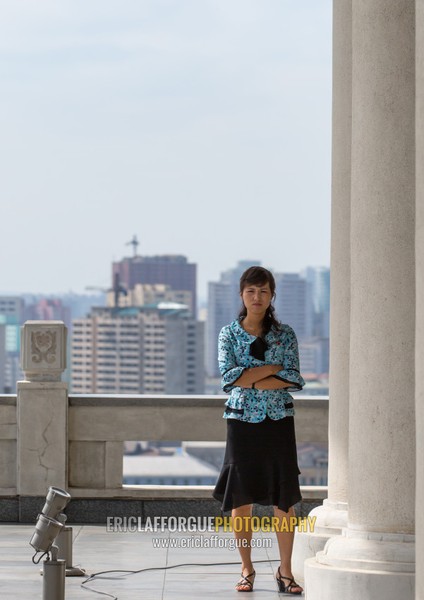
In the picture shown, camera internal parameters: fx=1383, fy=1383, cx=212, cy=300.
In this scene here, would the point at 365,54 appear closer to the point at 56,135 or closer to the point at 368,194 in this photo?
the point at 368,194

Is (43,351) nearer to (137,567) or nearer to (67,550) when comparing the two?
(137,567)

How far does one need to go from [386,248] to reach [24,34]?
181 meters

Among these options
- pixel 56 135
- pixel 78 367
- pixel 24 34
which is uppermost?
pixel 24 34

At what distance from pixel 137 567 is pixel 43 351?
2.75m

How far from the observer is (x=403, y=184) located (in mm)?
6812

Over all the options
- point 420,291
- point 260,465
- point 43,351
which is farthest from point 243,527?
point 43,351

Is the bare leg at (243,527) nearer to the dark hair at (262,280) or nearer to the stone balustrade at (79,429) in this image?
the dark hair at (262,280)

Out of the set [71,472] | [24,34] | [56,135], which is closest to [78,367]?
[56,135]

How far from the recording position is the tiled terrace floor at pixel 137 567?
824cm

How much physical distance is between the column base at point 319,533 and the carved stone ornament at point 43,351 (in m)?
3.51

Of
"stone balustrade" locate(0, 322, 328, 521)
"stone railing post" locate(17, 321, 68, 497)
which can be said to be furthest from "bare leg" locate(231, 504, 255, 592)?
"stone railing post" locate(17, 321, 68, 497)

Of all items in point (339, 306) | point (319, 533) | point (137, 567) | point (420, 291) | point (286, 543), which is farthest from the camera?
point (137, 567)

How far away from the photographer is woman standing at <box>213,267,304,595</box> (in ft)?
26.4

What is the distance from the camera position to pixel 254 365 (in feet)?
26.6
